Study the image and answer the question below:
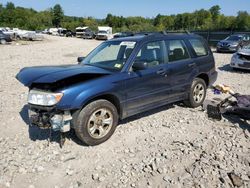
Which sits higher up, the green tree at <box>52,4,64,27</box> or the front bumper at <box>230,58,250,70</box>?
the green tree at <box>52,4,64,27</box>

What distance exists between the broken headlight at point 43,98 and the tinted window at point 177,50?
2.59m

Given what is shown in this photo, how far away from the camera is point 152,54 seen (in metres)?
5.36

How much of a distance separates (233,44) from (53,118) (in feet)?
62.8

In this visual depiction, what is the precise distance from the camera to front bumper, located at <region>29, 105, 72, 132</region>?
418 centimetres

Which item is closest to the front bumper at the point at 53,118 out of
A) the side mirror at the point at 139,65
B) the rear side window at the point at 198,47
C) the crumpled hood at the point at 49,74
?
the crumpled hood at the point at 49,74

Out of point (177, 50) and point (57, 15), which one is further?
point (57, 15)

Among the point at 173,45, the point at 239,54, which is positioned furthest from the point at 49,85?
the point at 239,54

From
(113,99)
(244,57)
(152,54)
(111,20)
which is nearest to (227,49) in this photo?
(244,57)

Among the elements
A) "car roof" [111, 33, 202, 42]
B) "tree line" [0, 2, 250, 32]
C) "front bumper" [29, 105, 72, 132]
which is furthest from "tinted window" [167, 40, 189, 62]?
"tree line" [0, 2, 250, 32]

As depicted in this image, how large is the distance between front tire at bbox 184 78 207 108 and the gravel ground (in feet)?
1.73

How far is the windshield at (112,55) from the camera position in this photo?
504cm

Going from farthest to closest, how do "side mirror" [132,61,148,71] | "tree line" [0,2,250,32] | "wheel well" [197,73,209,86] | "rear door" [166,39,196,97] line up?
1. "tree line" [0,2,250,32]
2. "wheel well" [197,73,209,86]
3. "rear door" [166,39,196,97]
4. "side mirror" [132,61,148,71]

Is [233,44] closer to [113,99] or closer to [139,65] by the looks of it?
[139,65]

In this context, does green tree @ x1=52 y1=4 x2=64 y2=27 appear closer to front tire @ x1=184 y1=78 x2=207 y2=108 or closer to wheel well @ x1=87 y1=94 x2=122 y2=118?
front tire @ x1=184 y1=78 x2=207 y2=108
